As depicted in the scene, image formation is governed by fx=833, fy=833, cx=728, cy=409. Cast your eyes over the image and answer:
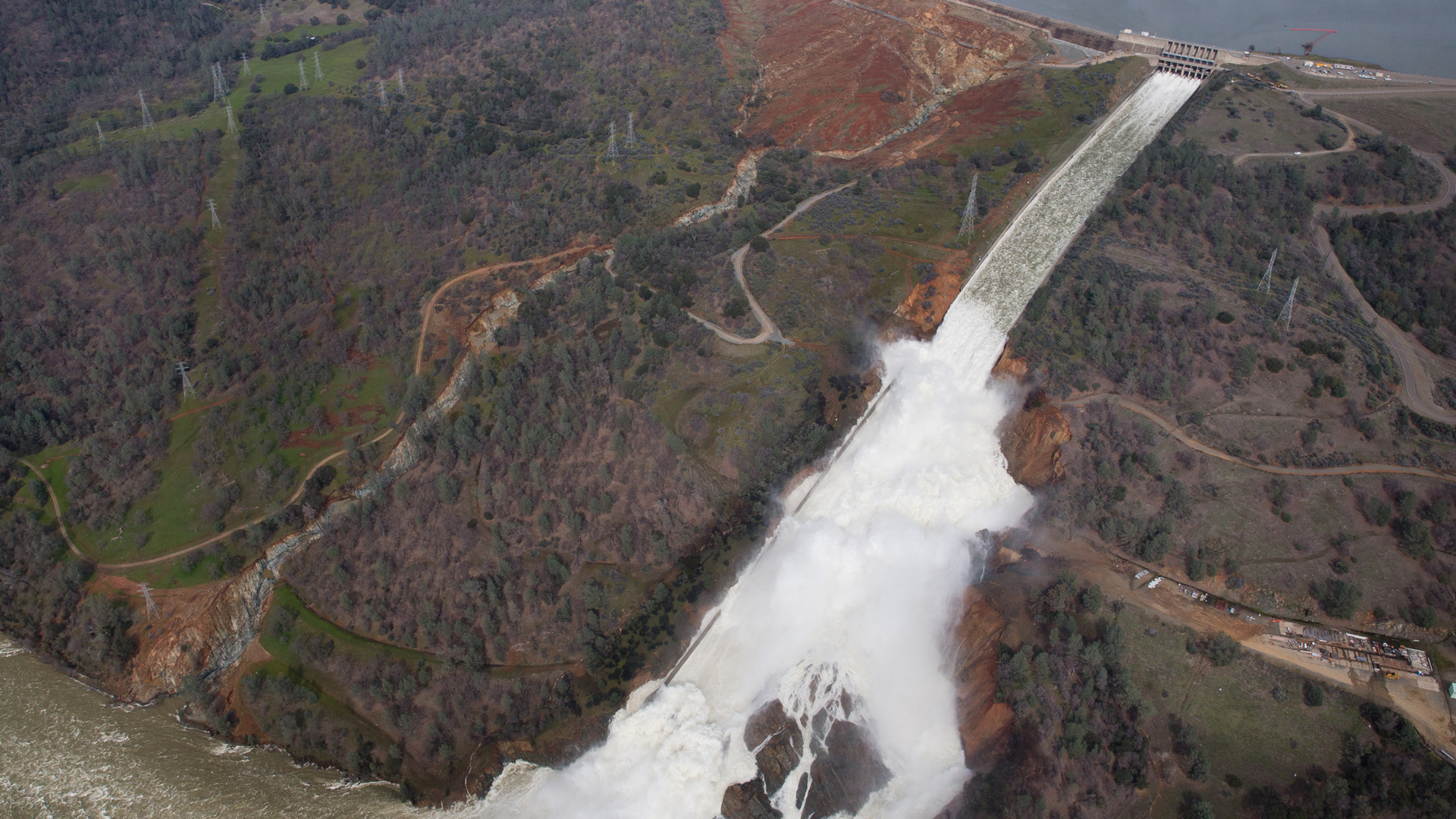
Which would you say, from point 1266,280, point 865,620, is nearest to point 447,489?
point 865,620

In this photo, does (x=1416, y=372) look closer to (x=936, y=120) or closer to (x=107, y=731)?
(x=936, y=120)

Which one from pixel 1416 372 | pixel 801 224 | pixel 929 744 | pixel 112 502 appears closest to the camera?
pixel 929 744

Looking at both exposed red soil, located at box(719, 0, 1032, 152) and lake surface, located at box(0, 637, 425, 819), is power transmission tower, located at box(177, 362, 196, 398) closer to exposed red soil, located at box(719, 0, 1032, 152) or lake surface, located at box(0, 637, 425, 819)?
lake surface, located at box(0, 637, 425, 819)

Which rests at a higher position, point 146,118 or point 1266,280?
point 146,118

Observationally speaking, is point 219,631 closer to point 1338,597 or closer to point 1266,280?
point 1338,597

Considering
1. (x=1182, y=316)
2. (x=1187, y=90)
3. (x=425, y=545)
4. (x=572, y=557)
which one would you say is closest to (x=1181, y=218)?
(x=1182, y=316)

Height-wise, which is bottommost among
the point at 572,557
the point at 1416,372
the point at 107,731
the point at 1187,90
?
the point at 107,731

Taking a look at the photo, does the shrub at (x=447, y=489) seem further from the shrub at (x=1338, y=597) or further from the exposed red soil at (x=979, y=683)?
the shrub at (x=1338, y=597)
